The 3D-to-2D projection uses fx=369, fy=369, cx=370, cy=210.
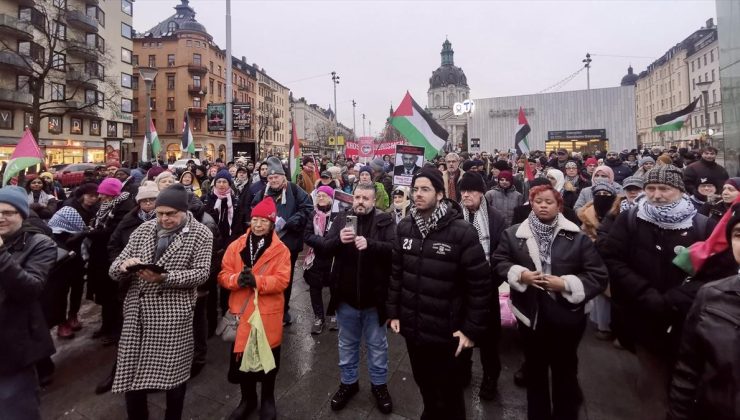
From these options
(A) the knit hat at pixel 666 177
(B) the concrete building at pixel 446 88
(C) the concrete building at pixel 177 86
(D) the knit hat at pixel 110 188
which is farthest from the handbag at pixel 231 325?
(B) the concrete building at pixel 446 88

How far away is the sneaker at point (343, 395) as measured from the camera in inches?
136

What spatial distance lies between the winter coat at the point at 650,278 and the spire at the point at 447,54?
143823 millimetres

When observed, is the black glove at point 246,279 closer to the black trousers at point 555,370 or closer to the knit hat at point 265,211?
the knit hat at point 265,211

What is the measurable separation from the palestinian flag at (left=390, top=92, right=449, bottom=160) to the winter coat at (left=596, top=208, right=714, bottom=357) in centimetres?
445

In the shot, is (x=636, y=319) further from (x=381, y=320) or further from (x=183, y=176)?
(x=183, y=176)

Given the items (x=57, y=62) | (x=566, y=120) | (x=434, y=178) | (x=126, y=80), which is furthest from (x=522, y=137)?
(x=126, y=80)

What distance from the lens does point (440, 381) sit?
2922 millimetres

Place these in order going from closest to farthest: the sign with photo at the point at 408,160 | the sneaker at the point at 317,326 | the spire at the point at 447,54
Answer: the sneaker at the point at 317,326 < the sign with photo at the point at 408,160 < the spire at the point at 447,54

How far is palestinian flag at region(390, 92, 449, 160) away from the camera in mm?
7238

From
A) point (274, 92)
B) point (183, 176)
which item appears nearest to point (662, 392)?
point (183, 176)

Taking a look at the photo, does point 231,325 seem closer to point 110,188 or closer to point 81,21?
point 110,188

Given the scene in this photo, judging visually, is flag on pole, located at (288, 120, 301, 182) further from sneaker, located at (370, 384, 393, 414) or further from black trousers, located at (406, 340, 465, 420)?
black trousers, located at (406, 340, 465, 420)

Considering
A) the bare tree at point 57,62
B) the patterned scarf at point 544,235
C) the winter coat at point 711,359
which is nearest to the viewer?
the winter coat at point 711,359

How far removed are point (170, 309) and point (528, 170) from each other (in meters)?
7.61
